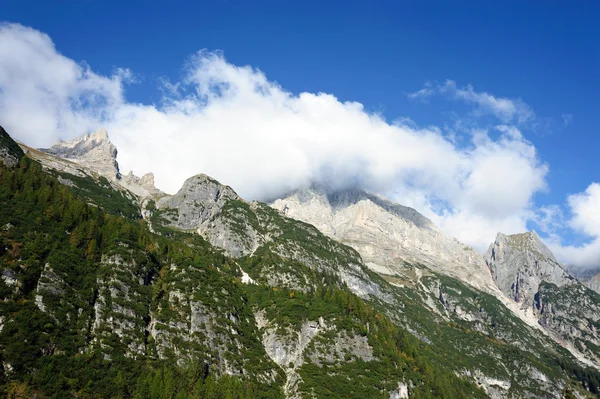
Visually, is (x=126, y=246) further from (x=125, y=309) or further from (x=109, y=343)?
(x=109, y=343)

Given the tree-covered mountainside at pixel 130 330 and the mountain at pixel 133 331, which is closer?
the tree-covered mountainside at pixel 130 330

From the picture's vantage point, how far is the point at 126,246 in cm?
17875

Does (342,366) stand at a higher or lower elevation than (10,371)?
higher

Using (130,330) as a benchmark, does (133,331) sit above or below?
below

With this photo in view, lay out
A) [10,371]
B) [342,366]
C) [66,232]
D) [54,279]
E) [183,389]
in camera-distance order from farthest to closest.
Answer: [342,366] < [66,232] < [54,279] < [183,389] < [10,371]

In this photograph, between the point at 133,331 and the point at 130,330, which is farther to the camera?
the point at 133,331

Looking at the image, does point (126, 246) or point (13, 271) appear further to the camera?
point (126, 246)

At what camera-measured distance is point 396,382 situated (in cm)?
17288

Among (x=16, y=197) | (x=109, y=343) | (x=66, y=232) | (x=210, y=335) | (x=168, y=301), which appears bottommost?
(x=109, y=343)

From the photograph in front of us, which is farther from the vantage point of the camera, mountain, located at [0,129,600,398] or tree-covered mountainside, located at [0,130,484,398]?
mountain, located at [0,129,600,398]

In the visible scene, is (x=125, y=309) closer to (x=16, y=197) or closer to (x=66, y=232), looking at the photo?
(x=66, y=232)

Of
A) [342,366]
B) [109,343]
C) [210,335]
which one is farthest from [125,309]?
[342,366]

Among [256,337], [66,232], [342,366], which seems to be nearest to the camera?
[66,232]

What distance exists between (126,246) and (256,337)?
220 feet
